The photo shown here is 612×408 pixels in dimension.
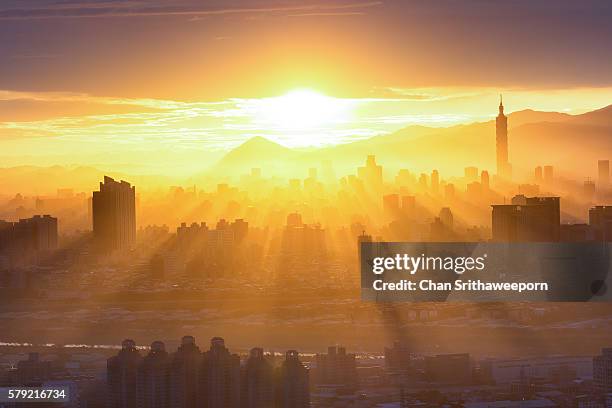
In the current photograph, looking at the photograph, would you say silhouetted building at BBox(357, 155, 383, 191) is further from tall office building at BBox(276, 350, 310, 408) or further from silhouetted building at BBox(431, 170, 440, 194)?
tall office building at BBox(276, 350, 310, 408)

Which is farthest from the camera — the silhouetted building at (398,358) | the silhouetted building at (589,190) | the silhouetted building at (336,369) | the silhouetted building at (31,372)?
the silhouetted building at (589,190)

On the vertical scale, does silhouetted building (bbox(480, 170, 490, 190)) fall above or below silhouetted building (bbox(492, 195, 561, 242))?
above

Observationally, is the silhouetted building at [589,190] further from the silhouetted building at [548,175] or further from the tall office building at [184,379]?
the tall office building at [184,379]

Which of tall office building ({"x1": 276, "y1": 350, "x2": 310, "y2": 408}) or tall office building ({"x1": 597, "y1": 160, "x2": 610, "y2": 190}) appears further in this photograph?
tall office building ({"x1": 597, "y1": 160, "x2": 610, "y2": 190})

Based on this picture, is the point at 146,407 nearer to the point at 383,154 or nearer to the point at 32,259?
the point at 32,259

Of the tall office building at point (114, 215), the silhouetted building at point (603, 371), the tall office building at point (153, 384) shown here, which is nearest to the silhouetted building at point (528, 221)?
the silhouetted building at point (603, 371)

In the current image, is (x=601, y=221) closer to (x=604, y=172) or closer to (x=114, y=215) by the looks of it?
(x=604, y=172)

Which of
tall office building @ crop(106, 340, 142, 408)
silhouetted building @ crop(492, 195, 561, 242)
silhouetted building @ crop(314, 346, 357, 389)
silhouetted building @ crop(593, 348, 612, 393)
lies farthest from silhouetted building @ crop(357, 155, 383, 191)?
tall office building @ crop(106, 340, 142, 408)

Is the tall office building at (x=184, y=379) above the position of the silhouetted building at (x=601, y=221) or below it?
below
